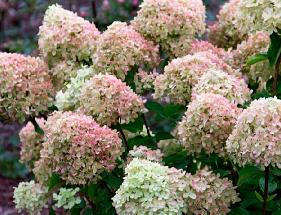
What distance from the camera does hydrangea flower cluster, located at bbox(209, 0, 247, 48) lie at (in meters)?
3.99

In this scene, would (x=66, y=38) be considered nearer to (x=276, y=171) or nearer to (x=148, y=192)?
(x=148, y=192)

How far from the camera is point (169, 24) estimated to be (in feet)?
11.5

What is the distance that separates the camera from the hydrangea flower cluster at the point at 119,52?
3346 mm

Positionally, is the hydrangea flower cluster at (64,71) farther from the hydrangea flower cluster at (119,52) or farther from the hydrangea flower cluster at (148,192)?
the hydrangea flower cluster at (148,192)

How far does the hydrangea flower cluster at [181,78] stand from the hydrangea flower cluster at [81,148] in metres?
0.37

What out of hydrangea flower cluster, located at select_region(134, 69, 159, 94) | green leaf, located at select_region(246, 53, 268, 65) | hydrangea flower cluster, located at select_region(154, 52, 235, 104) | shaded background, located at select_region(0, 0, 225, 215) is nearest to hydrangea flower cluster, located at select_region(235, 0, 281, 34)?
green leaf, located at select_region(246, 53, 268, 65)

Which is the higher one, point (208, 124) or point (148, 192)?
point (208, 124)

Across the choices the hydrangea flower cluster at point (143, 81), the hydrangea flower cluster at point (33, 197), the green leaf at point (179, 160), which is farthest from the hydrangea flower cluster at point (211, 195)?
the hydrangea flower cluster at point (33, 197)

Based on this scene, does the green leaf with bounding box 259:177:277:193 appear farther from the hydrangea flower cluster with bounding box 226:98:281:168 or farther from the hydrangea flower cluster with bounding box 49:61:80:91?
the hydrangea flower cluster with bounding box 49:61:80:91

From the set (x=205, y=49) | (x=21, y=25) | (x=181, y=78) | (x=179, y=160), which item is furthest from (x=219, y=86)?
(x=21, y=25)

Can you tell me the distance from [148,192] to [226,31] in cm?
168

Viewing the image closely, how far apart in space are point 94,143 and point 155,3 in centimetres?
99

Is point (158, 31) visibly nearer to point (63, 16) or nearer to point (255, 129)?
point (63, 16)

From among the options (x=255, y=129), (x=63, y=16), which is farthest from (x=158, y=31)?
(x=255, y=129)
